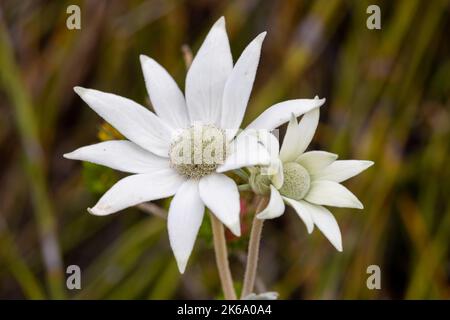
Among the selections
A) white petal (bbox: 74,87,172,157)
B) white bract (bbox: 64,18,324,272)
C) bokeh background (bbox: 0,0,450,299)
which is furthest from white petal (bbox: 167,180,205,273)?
bokeh background (bbox: 0,0,450,299)

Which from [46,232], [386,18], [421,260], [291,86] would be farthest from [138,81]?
[421,260]

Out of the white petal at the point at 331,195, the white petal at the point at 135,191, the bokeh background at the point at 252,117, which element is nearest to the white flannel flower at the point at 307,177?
the white petal at the point at 331,195

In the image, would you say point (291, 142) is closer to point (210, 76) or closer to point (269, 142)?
point (269, 142)

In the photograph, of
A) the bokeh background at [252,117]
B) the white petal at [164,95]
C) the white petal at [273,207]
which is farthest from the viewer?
the bokeh background at [252,117]

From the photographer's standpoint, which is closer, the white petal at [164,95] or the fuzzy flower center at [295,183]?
the fuzzy flower center at [295,183]

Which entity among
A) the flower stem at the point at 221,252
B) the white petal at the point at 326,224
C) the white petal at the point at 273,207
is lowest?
the flower stem at the point at 221,252

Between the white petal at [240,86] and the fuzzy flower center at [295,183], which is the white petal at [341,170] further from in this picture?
the white petal at [240,86]

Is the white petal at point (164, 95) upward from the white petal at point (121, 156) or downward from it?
upward
